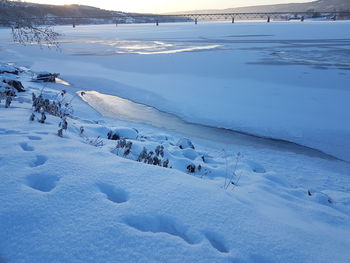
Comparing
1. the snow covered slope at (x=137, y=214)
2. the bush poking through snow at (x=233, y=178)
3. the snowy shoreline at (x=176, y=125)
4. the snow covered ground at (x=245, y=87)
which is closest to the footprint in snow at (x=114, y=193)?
the snow covered slope at (x=137, y=214)

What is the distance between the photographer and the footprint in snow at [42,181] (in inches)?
96.0

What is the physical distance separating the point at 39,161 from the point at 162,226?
4.89 ft

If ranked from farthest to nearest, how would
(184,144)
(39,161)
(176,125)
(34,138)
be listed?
1. (176,125)
2. (184,144)
3. (34,138)
4. (39,161)

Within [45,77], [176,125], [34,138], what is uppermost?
[34,138]

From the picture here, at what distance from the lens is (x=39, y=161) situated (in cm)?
292

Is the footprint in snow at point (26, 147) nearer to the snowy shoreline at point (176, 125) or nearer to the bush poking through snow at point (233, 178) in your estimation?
the bush poking through snow at point (233, 178)

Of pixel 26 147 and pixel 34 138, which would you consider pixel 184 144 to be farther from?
pixel 26 147

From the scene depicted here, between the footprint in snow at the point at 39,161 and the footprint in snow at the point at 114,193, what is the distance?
734 mm

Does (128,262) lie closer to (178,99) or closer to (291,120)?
(291,120)

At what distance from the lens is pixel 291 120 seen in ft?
22.2

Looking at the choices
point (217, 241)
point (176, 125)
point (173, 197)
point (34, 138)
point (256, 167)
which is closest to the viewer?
point (217, 241)

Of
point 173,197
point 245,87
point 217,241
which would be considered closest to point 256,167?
point 173,197

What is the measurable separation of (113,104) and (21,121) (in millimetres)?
4292

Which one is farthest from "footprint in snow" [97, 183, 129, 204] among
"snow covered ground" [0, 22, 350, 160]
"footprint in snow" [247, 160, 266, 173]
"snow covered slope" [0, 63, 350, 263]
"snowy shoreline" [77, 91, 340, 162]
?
"snow covered ground" [0, 22, 350, 160]
